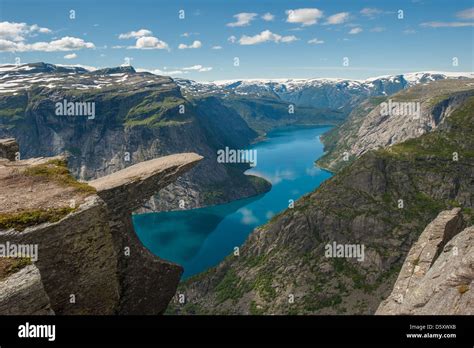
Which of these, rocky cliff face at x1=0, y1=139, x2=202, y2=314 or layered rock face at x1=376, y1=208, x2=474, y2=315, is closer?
layered rock face at x1=376, y1=208, x2=474, y2=315

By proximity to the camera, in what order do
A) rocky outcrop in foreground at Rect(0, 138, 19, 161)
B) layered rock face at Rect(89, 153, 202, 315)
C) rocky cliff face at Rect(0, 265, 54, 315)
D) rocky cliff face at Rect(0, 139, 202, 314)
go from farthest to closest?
rocky outcrop in foreground at Rect(0, 138, 19, 161) → layered rock face at Rect(89, 153, 202, 315) → rocky cliff face at Rect(0, 139, 202, 314) → rocky cliff face at Rect(0, 265, 54, 315)

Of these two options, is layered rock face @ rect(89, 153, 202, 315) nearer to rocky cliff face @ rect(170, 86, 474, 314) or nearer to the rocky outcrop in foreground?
the rocky outcrop in foreground

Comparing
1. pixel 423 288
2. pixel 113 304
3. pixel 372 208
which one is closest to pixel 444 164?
pixel 372 208

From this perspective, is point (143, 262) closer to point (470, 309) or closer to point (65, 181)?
point (65, 181)

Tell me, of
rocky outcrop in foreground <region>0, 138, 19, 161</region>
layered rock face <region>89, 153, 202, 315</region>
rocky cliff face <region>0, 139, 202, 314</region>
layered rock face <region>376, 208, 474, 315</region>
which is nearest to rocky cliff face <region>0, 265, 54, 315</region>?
rocky cliff face <region>0, 139, 202, 314</region>
